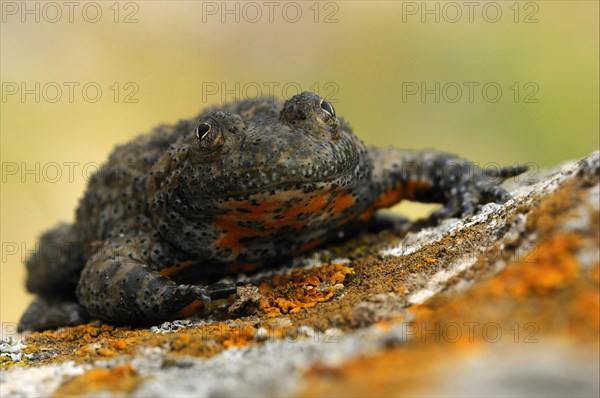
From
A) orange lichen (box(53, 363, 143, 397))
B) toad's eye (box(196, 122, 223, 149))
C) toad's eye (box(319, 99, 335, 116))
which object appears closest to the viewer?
orange lichen (box(53, 363, 143, 397))

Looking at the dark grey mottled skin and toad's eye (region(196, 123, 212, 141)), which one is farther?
toad's eye (region(196, 123, 212, 141))

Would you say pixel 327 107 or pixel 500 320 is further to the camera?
pixel 327 107

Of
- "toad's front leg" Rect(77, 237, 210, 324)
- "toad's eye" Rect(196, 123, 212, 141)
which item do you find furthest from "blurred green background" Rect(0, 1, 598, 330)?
"toad's eye" Rect(196, 123, 212, 141)

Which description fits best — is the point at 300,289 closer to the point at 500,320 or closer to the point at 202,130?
the point at 202,130

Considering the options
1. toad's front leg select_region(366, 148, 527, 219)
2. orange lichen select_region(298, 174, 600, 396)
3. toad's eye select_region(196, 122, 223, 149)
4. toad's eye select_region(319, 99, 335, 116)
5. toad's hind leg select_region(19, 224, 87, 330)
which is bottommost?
toad's hind leg select_region(19, 224, 87, 330)

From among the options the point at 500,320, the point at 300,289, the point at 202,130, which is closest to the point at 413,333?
the point at 500,320

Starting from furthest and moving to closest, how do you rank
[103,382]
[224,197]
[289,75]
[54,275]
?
[289,75] < [54,275] < [224,197] < [103,382]

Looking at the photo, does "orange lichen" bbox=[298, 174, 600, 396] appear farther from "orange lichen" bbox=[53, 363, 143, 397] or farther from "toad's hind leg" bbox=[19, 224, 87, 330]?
"toad's hind leg" bbox=[19, 224, 87, 330]

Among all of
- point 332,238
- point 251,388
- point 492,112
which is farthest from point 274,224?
point 492,112
